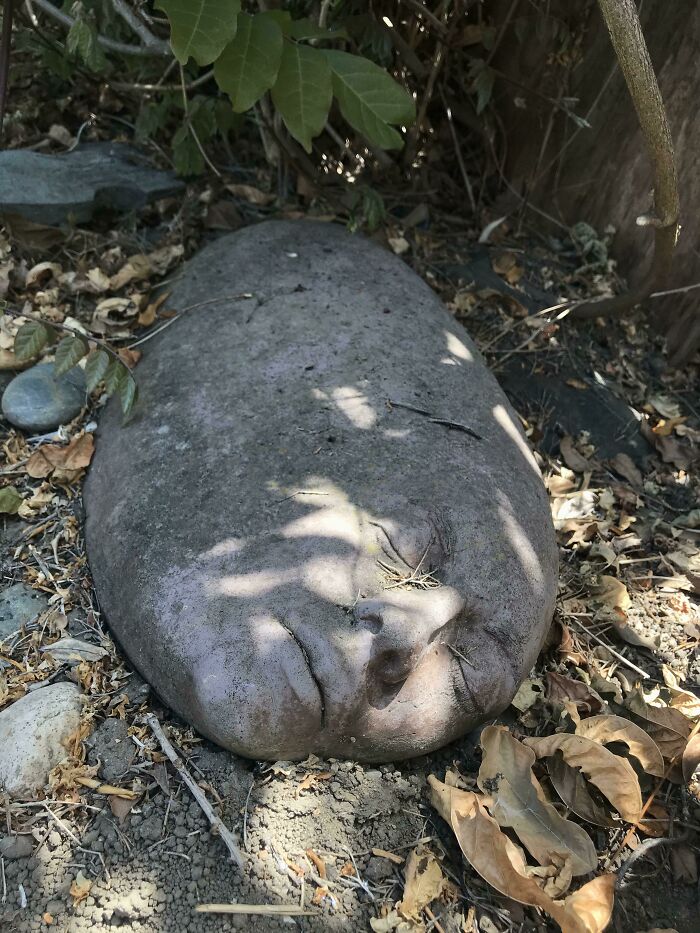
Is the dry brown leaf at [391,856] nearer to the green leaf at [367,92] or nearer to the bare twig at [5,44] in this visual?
the green leaf at [367,92]

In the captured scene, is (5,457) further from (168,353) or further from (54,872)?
(54,872)

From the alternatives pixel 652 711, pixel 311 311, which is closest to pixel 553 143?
pixel 311 311

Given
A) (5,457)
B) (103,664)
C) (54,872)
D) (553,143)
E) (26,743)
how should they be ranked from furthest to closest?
(553,143), (5,457), (103,664), (26,743), (54,872)

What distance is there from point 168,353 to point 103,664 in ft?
3.05

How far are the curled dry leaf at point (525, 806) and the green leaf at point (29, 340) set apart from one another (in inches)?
57.2

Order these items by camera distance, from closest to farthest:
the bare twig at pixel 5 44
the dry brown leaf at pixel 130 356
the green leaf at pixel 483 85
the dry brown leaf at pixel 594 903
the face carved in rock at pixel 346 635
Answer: the dry brown leaf at pixel 594 903 < the face carved in rock at pixel 346 635 < the bare twig at pixel 5 44 < the dry brown leaf at pixel 130 356 < the green leaf at pixel 483 85

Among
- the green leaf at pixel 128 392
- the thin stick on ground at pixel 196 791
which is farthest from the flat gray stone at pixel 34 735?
the green leaf at pixel 128 392

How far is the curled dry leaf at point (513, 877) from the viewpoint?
1419 mm

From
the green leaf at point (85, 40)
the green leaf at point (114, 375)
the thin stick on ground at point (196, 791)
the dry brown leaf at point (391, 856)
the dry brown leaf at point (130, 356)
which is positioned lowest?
the thin stick on ground at point (196, 791)

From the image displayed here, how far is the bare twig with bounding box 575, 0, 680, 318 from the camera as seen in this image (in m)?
1.86

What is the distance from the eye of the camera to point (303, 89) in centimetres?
194

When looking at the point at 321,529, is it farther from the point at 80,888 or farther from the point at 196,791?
the point at 80,888

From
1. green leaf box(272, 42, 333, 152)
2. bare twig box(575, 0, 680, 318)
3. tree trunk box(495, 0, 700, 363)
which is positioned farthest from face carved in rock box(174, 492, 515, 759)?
tree trunk box(495, 0, 700, 363)

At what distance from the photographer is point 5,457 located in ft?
7.30
